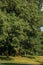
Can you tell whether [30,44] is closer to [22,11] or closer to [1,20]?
[22,11]

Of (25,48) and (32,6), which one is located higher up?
(32,6)

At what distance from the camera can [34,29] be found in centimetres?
5509

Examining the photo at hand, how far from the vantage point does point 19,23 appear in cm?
4978

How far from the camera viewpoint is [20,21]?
168 ft

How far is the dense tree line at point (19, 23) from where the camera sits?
161ft

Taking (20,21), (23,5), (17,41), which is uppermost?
(23,5)

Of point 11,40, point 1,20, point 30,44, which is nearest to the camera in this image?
point 1,20

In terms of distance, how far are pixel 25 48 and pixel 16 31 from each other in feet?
38.2

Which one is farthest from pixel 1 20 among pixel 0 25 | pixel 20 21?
pixel 20 21

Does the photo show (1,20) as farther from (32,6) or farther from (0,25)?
(32,6)

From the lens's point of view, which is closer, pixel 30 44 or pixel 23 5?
pixel 23 5

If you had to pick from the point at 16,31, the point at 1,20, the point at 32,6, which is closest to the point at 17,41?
the point at 16,31

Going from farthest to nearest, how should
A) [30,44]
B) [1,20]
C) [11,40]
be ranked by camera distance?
[30,44]
[11,40]
[1,20]

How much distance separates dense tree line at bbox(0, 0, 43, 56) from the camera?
161ft
